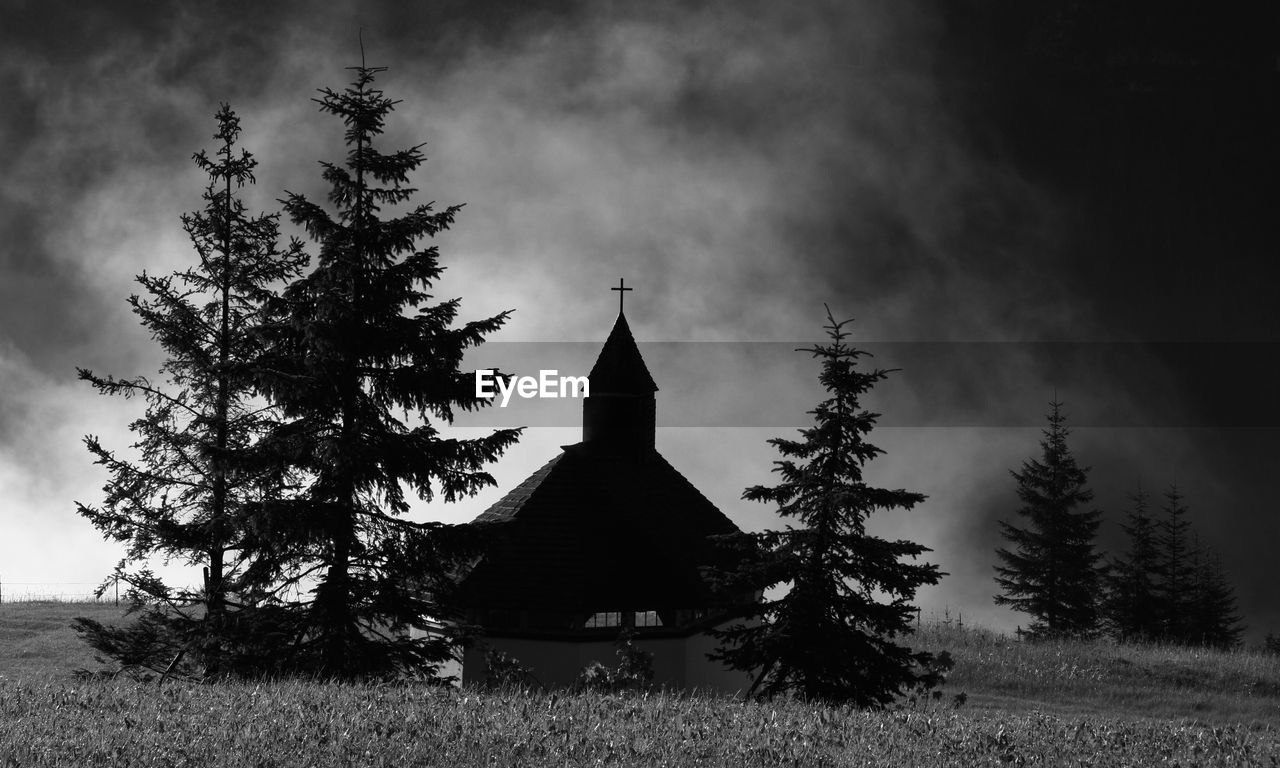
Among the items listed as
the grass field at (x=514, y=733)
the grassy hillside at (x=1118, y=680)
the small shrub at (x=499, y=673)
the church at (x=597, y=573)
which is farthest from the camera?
the grassy hillside at (x=1118, y=680)

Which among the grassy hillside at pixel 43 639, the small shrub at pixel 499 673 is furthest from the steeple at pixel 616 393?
the grassy hillside at pixel 43 639

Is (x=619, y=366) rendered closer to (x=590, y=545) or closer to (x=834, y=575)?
(x=590, y=545)

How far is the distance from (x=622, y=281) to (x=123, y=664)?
1659 cm

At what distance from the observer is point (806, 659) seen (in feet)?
62.9

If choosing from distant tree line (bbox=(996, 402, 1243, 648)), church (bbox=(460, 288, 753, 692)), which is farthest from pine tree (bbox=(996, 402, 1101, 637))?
church (bbox=(460, 288, 753, 692))

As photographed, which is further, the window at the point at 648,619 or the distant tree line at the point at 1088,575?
the distant tree line at the point at 1088,575

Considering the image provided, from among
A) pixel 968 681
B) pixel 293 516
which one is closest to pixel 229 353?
pixel 293 516

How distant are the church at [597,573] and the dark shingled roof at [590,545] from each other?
3 cm

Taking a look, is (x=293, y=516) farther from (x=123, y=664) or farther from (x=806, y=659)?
(x=806, y=659)

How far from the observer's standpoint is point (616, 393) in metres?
31.3

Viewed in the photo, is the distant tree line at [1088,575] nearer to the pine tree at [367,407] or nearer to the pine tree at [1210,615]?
the pine tree at [1210,615]

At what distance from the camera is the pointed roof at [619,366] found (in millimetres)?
31016

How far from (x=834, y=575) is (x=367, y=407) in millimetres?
9280

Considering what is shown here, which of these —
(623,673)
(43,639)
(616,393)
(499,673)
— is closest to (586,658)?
(623,673)
